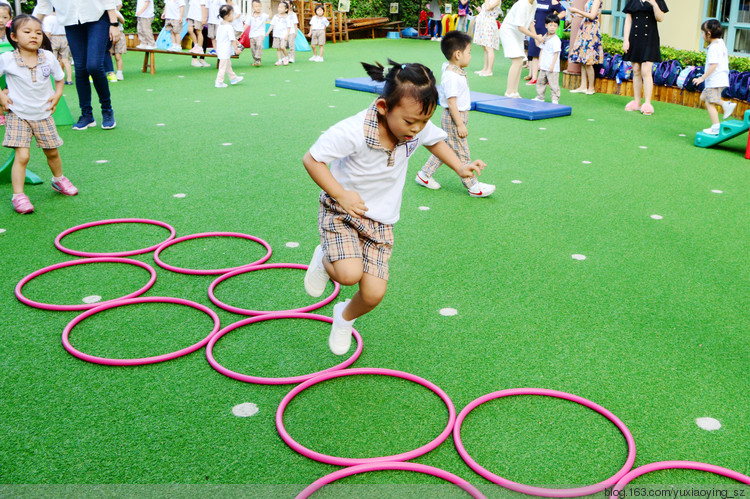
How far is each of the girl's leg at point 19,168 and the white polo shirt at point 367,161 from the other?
10.1ft

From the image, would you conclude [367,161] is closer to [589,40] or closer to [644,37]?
[644,37]

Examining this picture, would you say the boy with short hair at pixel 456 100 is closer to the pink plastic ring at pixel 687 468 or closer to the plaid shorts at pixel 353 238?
the plaid shorts at pixel 353 238

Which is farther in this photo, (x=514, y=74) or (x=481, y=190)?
(x=514, y=74)

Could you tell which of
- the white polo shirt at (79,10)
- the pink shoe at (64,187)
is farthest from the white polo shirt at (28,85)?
the white polo shirt at (79,10)

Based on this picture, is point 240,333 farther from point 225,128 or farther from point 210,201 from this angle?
point 225,128

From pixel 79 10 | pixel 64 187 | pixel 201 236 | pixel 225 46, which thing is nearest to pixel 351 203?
pixel 201 236

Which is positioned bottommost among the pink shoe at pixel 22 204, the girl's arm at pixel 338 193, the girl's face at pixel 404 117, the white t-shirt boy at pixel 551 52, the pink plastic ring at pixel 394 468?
the pink plastic ring at pixel 394 468

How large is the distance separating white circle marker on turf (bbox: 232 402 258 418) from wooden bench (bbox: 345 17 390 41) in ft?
66.9

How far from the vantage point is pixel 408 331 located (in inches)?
139

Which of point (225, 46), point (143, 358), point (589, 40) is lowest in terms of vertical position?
point (143, 358)

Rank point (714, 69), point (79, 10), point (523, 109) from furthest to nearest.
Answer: point (523, 109) < point (714, 69) < point (79, 10)

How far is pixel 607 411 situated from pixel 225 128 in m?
6.70

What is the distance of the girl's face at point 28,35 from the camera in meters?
4.92

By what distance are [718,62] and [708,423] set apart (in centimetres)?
659
